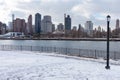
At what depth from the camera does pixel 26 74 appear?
18.0 metres

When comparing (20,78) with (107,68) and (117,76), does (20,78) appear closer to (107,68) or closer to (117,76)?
(117,76)

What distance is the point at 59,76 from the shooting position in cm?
1719

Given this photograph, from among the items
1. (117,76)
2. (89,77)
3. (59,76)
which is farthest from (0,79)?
(117,76)

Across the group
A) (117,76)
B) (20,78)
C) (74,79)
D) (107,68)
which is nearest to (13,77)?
(20,78)

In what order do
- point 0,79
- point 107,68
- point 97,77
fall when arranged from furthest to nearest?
point 107,68 < point 97,77 < point 0,79

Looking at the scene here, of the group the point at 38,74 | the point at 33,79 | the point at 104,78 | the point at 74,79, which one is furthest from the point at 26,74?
the point at 104,78

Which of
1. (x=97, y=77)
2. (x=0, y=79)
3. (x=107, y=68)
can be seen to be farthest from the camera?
(x=107, y=68)

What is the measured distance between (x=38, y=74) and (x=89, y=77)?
11.0 ft

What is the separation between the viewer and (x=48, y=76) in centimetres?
1717

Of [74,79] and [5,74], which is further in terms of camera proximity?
[5,74]

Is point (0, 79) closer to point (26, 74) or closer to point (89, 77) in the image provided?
point (26, 74)

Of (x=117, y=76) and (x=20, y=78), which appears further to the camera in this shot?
(x=117, y=76)

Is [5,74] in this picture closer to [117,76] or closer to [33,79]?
[33,79]

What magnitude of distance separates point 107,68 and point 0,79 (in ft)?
30.8
